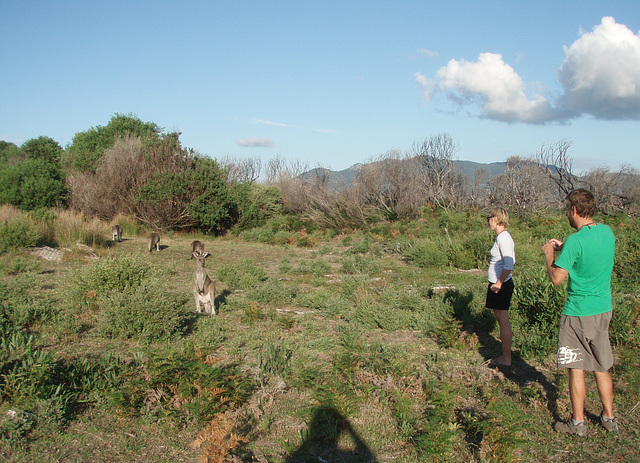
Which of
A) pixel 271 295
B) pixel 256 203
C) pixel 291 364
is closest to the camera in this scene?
pixel 291 364

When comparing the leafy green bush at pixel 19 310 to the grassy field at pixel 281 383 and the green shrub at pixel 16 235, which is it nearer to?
the grassy field at pixel 281 383

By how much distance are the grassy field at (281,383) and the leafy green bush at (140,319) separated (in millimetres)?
18

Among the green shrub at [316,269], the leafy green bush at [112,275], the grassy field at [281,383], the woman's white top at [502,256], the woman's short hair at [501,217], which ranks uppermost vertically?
the woman's short hair at [501,217]

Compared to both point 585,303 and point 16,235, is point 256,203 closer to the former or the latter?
point 16,235

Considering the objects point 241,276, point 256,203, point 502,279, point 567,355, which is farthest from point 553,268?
point 256,203

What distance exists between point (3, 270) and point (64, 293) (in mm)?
4107

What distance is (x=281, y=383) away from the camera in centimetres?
469

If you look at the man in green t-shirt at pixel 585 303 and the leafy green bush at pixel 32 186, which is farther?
A: the leafy green bush at pixel 32 186

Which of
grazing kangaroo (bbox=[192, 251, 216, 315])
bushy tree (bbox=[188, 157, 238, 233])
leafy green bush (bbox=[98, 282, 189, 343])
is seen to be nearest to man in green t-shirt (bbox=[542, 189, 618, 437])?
leafy green bush (bbox=[98, 282, 189, 343])

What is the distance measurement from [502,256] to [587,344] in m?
1.61

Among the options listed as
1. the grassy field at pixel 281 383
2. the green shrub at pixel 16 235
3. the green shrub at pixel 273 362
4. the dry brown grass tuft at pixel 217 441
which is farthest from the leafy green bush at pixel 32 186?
the dry brown grass tuft at pixel 217 441

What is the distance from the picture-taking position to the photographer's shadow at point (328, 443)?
3.56 meters

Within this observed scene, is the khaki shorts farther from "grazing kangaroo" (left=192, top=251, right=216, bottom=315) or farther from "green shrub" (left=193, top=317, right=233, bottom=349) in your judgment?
"grazing kangaroo" (left=192, top=251, right=216, bottom=315)

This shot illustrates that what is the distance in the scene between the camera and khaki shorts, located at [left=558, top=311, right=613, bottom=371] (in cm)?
370
